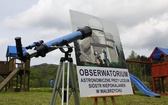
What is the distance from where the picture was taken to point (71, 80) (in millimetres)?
3639

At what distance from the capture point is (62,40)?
3.53 metres

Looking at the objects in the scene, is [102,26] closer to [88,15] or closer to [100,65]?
[88,15]

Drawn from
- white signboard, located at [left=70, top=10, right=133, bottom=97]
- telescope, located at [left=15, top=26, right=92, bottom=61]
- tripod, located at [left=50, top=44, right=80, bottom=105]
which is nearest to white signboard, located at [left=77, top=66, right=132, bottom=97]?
white signboard, located at [left=70, top=10, right=133, bottom=97]

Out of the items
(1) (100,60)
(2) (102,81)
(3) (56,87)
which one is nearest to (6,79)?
(1) (100,60)

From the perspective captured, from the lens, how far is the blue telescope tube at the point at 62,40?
322 cm

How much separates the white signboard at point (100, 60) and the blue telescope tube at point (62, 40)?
0.65 ft

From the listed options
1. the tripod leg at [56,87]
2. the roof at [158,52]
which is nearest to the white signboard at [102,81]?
the tripod leg at [56,87]

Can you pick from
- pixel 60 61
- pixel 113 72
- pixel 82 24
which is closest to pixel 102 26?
pixel 82 24

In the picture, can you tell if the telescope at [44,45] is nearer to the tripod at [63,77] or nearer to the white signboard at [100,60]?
the tripod at [63,77]

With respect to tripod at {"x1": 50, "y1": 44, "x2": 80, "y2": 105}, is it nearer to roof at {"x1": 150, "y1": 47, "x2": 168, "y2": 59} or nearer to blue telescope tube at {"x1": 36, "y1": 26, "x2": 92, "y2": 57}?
blue telescope tube at {"x1": 36, "y1": 26, "x2": 92, "y2": 57}

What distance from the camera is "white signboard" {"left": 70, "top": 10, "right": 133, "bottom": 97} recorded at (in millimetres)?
4027

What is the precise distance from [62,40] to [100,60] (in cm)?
126

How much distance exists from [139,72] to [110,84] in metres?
31.3

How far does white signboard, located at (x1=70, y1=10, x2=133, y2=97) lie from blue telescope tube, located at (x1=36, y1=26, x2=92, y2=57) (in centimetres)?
20
